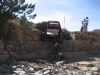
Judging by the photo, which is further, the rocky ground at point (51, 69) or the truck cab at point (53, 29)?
the truck cab at point (53, 29)

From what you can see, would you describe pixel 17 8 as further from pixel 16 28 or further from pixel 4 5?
pixel 16 28

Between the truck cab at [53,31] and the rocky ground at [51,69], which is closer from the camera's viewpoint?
the rocky ground at [51,69]

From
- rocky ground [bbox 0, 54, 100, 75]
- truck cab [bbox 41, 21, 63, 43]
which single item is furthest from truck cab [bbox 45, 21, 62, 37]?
rocky ground [bbox 0, 54, 100, 75]

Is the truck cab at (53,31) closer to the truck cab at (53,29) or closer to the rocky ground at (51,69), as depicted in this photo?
the truck cab at (53,29)

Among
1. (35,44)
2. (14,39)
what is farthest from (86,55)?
(14,39)

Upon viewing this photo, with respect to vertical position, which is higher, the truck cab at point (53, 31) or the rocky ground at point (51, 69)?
the truck cab at point (53, 31)

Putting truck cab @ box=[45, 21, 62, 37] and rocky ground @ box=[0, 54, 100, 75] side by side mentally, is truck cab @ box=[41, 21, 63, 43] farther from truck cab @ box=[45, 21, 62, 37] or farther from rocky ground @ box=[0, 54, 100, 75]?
rocky ground @ box=[0, 54, 100, 75]

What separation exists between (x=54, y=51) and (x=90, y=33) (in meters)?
4.83

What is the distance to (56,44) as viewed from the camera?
66.2 ft

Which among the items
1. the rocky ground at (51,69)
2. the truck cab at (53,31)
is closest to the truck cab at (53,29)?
the truck cab at (53,31)

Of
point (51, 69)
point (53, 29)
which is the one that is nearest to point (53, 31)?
point (53, 29)

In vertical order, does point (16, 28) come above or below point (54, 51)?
above

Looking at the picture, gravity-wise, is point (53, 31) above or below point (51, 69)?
above

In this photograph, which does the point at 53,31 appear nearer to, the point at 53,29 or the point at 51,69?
the point at 53,29
